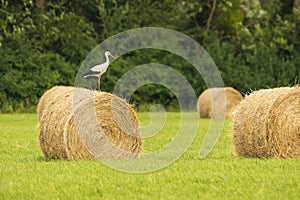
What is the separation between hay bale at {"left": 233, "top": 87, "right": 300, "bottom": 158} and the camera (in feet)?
40.5

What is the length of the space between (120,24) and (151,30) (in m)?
1.44

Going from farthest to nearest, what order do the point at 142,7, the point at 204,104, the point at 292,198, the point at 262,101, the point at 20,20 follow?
the point at 142,7
the point at 20,20
the point at 204,104
the point at 262,101
the point at 292,198

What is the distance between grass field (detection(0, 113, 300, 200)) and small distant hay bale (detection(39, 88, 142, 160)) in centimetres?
37

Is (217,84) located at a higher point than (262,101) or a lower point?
lower

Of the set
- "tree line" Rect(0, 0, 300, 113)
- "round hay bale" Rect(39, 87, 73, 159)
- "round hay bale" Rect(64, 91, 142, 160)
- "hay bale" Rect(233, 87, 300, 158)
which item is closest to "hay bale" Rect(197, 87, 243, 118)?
"tree line" Rect(0, 0, 300, 113)

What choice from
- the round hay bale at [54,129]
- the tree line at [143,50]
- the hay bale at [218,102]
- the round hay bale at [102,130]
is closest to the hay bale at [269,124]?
the round hay bale at [102,130]

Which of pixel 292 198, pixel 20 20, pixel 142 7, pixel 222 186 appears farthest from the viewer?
pixel 142 7

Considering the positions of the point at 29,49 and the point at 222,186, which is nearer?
the point at 222,186

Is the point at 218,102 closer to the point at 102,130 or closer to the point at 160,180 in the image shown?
the point at 102,130

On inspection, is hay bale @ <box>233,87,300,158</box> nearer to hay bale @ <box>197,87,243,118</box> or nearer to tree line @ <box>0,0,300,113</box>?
hay bale @ <box>197,87,243,118</box>

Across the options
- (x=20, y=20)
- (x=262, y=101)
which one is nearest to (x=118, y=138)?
(x=262, y=101)

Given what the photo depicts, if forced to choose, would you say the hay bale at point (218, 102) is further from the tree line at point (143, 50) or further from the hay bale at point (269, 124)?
the hay bale at point (269, 124)

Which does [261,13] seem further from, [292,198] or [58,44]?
[292,198]

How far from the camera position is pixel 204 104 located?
27.8 m
